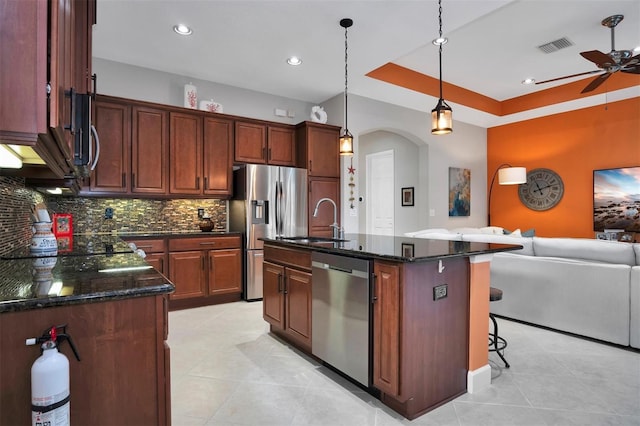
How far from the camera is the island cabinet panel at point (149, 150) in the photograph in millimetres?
4078

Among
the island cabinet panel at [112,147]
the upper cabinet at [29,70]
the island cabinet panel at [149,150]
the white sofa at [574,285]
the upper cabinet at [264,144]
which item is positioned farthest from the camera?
the upper cabinet at [264,144]

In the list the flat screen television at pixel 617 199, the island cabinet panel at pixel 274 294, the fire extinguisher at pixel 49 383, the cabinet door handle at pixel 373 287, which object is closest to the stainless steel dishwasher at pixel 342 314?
the cabinet door handle at pixel 373 287

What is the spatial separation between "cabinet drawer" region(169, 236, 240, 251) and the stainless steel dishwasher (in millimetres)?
2184

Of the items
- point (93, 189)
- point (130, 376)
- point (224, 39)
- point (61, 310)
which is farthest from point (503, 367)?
point (93, 189)

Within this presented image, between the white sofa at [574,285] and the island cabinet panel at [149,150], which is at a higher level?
the island cabinet panel at [149,150]

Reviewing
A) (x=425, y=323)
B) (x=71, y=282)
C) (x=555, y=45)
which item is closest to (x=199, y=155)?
(x=71, y=282)

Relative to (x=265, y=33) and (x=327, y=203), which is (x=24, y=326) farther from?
(x=327, y=203)

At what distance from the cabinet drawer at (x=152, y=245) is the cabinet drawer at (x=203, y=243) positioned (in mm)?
99

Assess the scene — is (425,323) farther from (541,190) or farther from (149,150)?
(541,190)

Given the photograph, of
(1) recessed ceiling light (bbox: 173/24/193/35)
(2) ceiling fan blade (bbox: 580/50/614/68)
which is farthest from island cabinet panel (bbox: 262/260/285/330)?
(2) ceiling fan blade (bbox: 580/50/614/68)

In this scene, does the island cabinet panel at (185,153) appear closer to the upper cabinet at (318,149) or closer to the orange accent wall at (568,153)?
the upper cabinet at (318,149)

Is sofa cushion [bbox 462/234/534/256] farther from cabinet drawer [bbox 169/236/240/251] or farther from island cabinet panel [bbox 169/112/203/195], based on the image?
island cabinet panel [bbox 169/112/203/195]

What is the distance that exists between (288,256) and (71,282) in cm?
177

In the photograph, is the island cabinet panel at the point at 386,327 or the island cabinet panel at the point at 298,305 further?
the island cabinet panel at the point at 298,305
